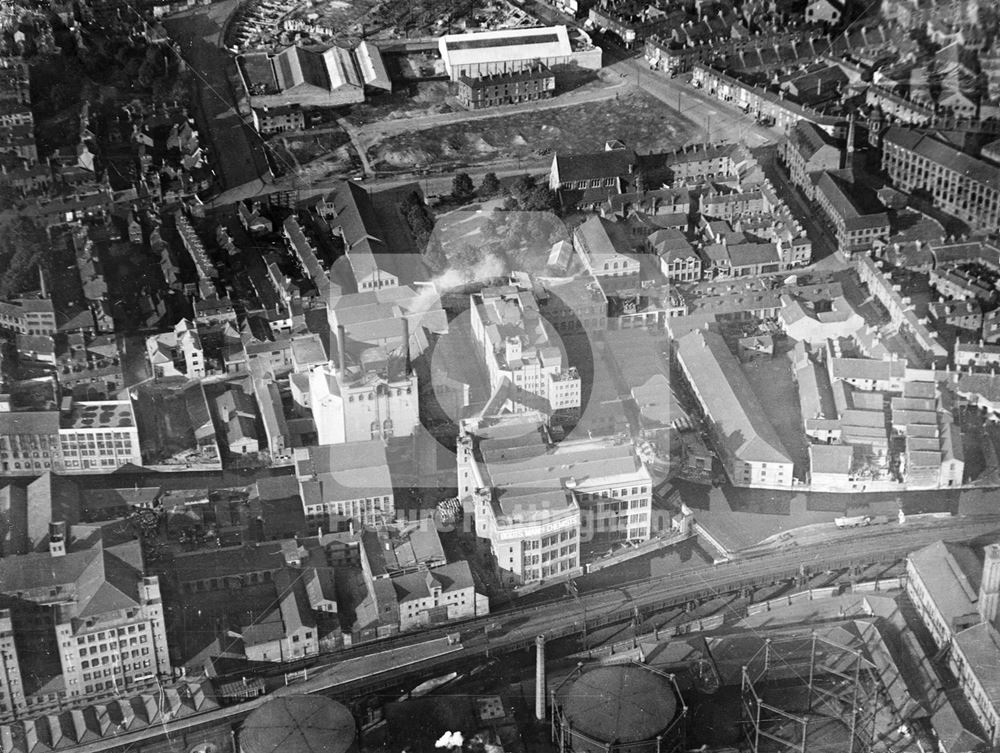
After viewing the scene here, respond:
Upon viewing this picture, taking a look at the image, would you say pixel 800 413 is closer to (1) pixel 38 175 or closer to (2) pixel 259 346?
(2) pixel 259 346

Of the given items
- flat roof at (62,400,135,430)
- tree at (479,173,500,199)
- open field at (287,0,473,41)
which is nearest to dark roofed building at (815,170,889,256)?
tree at (479,173,500,199)

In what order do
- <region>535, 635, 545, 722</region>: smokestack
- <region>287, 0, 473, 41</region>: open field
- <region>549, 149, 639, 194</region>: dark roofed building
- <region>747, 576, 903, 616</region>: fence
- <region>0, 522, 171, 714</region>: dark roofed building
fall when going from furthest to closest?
<region>287, 0, 473, 41</region>: open field
<region>549, 149, 639, 194</region>: dark roofed building
<region>747, 576, 903, 616</region>: fence
<region>0, 522, 171, 714</region>: dark roofed building
<region>535, 635, 545, 722</region>: smokestack

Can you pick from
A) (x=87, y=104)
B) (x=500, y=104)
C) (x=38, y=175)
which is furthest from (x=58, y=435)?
(x=500, y=104)

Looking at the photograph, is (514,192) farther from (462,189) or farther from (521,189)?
(462,189)

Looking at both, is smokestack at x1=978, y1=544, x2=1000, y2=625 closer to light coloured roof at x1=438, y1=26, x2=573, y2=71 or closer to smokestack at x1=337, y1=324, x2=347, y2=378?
smokestack at x1=337, y1=324, x2=347, y2=378

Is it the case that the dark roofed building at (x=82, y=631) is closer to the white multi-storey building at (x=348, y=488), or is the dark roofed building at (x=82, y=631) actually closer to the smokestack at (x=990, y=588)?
the white multi-storey building at (x=348, y=488)
